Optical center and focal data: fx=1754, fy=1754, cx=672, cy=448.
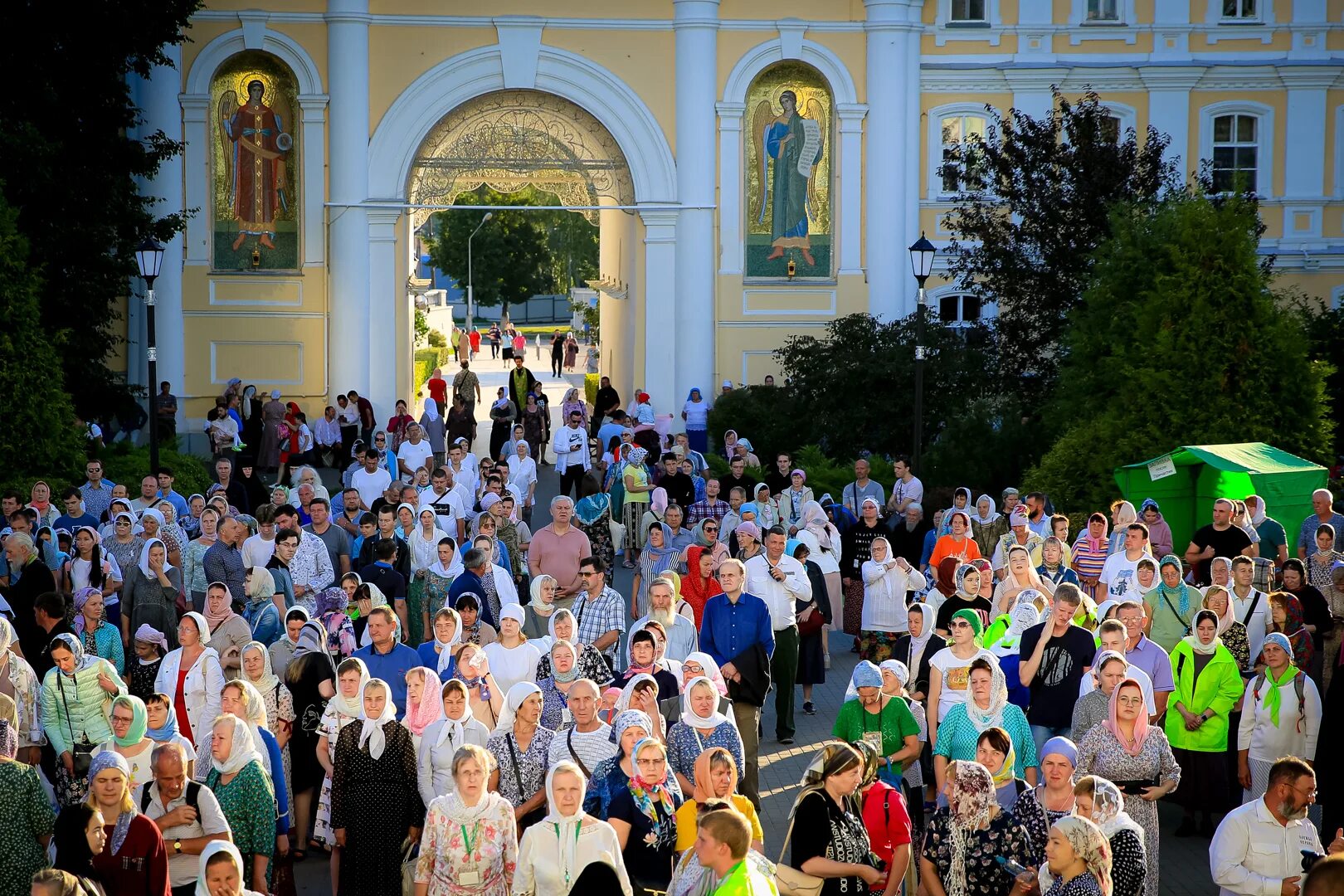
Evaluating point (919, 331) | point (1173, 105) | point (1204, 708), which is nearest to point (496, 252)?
point (1173, 105)

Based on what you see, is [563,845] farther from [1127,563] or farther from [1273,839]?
[1127,563]

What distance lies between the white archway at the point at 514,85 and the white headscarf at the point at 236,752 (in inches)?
971

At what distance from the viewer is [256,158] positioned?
107 feet

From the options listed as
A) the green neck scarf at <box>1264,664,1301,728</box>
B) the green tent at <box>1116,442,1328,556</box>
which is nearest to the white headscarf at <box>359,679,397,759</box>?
the green neck scarf at <box>1264,664,1301,728</box>

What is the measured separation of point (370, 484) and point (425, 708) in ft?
32.7

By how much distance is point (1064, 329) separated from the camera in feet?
88.6

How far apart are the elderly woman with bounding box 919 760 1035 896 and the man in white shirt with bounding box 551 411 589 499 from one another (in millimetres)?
16900

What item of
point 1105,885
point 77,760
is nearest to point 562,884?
point 1105,885

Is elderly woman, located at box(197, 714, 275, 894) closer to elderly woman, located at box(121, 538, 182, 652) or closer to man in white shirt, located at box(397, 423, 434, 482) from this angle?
elderly woman, located at box(121, 538, 182, 652)

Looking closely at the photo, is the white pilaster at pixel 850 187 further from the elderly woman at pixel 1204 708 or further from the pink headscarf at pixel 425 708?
the pink headscarf at pixel 425 708

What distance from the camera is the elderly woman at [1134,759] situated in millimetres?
9781

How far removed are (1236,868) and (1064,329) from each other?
1915 cm

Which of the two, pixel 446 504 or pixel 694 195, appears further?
pixel 694 195

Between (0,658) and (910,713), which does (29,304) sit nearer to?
(0,658)
